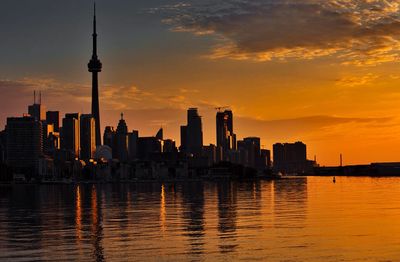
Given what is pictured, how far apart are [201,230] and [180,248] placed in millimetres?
14881

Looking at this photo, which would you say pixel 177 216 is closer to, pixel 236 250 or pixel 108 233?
pixel 108 233

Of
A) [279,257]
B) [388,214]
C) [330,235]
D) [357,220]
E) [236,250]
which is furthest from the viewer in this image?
[388,214]

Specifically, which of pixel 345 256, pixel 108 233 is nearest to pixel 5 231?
pixel 108 233

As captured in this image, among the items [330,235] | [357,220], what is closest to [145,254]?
[330,235]

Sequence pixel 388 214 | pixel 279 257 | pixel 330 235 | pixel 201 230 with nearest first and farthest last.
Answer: pixel 279 257
pixel 330 235
pixel 201 230
pixel 388 214

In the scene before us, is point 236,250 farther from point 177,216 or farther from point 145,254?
point 177,216

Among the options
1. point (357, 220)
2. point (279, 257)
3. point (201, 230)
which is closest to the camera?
point (279, 257)

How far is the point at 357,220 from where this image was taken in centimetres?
8212

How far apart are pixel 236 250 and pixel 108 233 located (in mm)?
18661

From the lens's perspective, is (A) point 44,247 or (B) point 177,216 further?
(B) point 177,216

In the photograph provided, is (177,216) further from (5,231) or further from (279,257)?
(279,257)

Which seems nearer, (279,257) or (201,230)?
(279,257)

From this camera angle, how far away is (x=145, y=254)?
5162cm

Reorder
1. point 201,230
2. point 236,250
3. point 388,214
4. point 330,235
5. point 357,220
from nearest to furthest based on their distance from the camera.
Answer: point 236,250 < point 330,235 < point 201,230 < point 357,220 < point 388,214
